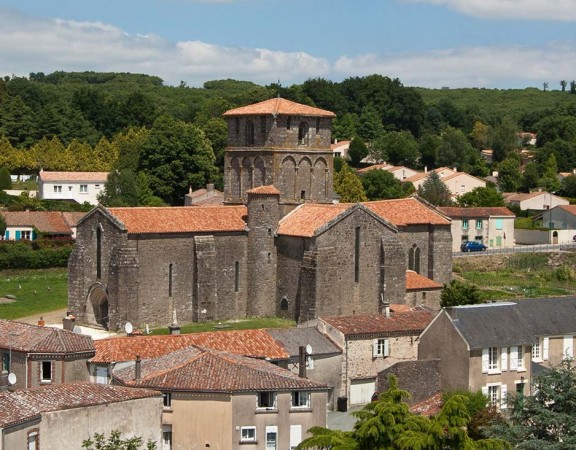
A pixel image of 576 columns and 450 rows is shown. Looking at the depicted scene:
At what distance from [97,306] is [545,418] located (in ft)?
78.5

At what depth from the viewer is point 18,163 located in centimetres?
9750

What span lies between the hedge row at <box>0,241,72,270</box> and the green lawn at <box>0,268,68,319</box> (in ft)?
1.17

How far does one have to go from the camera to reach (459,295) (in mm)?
56719

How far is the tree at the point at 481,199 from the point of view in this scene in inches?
3600

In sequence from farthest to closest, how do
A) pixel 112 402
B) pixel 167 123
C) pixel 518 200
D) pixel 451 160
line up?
pixel 451 160 < pixel 518 200 < pixel 167 123 < pixel 112 402

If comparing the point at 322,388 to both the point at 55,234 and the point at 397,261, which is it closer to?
the point at 397,261

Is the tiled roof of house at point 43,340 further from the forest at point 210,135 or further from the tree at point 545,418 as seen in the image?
the forest at point 210,135

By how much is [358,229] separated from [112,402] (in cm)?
2132

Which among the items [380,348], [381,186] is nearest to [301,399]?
[380,348]

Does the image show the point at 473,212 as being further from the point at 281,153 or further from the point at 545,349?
the point at 545,349

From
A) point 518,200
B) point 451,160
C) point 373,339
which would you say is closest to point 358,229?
point 373,339

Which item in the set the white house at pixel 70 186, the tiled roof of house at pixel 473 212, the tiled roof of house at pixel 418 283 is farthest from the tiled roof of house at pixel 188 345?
the white house at pixel 70 186

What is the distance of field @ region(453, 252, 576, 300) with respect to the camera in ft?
220

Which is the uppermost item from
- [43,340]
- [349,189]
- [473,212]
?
[349,189]
